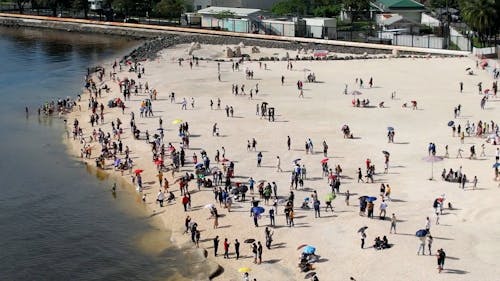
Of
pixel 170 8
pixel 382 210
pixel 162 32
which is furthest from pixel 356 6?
pixel 382 210

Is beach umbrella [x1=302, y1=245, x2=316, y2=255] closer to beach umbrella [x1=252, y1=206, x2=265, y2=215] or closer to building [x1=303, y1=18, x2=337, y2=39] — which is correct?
beach umbrella [x1=252, y1=206, x2=265, y2=215]

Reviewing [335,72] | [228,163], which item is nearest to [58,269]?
[228,163]

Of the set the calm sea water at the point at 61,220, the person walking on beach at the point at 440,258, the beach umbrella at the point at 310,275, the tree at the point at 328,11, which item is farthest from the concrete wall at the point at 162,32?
the beach umbrella at the point at 310,275

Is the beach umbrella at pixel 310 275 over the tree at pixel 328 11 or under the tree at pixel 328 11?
under

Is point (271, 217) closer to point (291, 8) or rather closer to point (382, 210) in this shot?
point (382, 210)

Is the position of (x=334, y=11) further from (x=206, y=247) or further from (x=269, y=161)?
(x=206, y=247)

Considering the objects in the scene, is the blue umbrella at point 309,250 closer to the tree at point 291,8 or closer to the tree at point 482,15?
the tree at point 482,15
